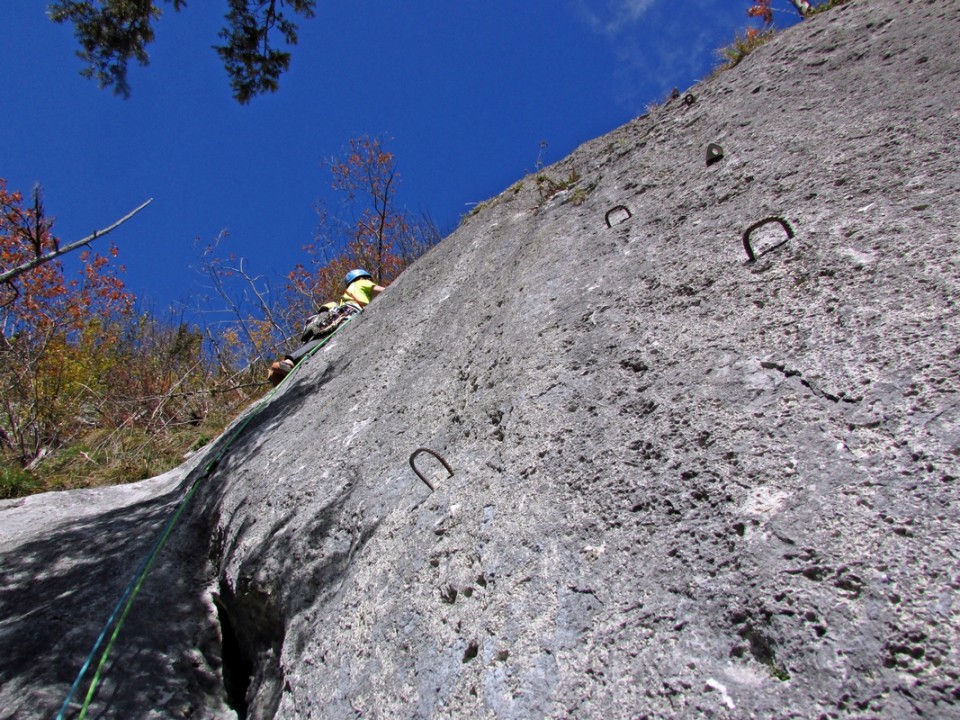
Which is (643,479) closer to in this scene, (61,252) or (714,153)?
(714,153)

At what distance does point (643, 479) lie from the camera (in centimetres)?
161

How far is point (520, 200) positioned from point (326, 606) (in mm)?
2776

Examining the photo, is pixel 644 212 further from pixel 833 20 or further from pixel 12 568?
pixel 12 568

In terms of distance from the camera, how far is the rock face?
3.97 feet

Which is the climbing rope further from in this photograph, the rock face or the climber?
the climber

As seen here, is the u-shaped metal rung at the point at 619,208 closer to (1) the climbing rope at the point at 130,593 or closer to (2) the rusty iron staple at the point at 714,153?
(2) the rusty iron staple at the point at 714,153

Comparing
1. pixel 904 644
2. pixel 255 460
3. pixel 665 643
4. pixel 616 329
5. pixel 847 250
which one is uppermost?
pixel 255 460

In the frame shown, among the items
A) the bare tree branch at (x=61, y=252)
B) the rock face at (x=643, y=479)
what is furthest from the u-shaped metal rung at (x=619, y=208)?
the bare tree branch at (x=61, y=252)

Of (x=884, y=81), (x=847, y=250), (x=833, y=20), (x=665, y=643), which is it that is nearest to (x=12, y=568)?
(x=665, y=643)

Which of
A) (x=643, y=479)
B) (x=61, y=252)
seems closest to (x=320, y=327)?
(x=61, y=252)

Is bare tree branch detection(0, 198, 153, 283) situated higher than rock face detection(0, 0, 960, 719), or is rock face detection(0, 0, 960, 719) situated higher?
bare tree branch detection(0, 198, 153, 283)

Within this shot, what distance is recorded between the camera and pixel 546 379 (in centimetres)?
218

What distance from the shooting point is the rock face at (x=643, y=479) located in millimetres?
1210

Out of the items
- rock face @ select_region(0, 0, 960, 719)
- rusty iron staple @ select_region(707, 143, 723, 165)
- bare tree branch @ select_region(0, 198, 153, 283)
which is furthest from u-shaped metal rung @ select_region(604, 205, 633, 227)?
bare tree branch @ select_region(0, 198, 153, 283)
